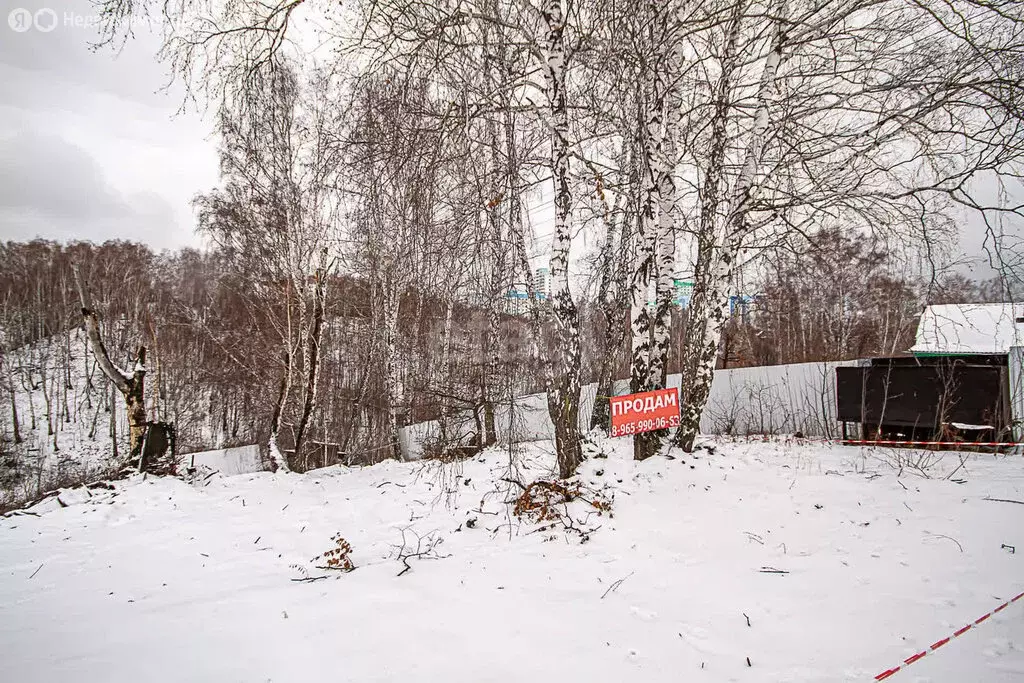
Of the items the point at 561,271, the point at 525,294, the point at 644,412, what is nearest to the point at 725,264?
the point at 644,412

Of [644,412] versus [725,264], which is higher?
[725,264]

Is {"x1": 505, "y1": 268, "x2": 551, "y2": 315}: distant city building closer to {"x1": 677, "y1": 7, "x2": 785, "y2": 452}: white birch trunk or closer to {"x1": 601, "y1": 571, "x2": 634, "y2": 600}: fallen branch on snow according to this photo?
{"x1": 677, "y1": 7, "x2": 785, "y2": 452}: white birch trunk

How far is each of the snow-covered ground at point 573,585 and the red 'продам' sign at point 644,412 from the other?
1.69ft

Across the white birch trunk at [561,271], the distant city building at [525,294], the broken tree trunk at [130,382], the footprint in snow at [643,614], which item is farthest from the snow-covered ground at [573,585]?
the broken tree trunk at [130,382]

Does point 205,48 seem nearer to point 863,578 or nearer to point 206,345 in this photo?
point 863,578

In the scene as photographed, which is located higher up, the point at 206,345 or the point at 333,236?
the point at 333,236

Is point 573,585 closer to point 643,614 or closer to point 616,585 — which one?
point 616,585

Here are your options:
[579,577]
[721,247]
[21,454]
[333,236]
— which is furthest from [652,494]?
[21,454]

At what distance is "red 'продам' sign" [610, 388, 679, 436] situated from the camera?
4.96m

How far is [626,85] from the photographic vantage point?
492cm

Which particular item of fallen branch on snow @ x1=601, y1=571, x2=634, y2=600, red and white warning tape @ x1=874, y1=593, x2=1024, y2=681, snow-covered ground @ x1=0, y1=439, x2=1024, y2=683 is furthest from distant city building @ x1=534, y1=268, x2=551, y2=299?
red and white warning tape @ x1=874, y1=593, x2=1024, y2=681

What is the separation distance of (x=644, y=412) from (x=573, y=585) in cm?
224

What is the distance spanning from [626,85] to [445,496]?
4.85 m

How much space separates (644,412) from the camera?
510 centimetres
